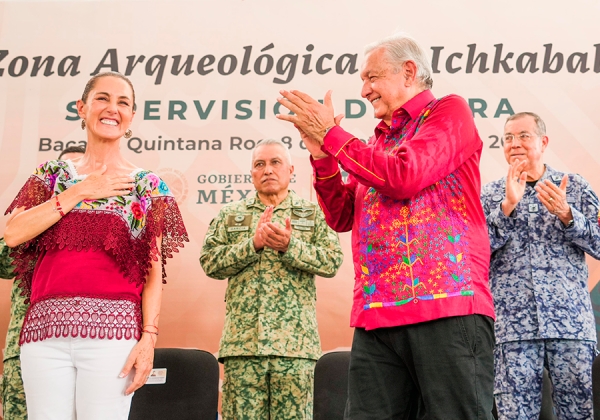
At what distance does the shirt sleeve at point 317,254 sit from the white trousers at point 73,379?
135cm

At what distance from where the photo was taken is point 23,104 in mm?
4641

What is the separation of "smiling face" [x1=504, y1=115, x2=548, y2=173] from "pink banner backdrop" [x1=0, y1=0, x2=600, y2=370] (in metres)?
0.86

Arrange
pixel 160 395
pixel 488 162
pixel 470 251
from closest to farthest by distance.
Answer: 1. pixel 470 251
2. pixel 160 395
3. pixel 488 162

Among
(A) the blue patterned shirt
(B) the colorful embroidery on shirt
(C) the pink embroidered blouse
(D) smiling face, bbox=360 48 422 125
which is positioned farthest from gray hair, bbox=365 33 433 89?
(A) the blue patterned shirt

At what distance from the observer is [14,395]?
10.4 feet

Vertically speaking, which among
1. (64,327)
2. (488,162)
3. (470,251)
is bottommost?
(64,327)

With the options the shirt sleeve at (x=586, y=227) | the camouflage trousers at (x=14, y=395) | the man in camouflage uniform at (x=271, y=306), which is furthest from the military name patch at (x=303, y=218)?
the camouflage trousers at (x=14, y=395)

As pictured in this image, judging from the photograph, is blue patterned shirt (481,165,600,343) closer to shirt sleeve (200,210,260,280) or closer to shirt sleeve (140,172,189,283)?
shirt sleeve (200,210,260,280)

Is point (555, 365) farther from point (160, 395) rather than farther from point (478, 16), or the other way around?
point (478, 16)

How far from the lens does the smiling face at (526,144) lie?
3422mm

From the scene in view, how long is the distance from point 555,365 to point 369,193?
1.62 meters

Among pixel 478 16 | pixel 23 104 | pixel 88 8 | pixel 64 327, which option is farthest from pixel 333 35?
pixel 64 327

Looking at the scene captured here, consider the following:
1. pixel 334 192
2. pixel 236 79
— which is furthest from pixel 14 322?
pixel 236 79

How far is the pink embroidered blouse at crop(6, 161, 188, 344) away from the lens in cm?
196
